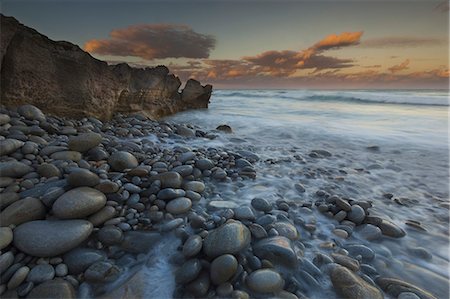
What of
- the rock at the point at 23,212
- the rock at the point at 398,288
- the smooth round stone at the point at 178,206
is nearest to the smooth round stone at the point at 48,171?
the rock at the point at 23,212

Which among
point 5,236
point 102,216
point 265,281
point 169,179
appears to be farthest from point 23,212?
point 265,281

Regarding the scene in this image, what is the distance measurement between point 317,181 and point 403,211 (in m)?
0.93

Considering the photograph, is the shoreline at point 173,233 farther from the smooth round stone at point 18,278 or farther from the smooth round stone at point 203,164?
the smooth round stone at point 203,164

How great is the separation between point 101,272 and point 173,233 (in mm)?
544

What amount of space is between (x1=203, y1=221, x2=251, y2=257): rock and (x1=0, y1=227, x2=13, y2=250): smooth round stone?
1.27 meters

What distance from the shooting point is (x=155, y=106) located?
8695mm

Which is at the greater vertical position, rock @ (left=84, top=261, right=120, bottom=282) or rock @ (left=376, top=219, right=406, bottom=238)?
rock @ (left=84, top=261, right=120, bottom=282)

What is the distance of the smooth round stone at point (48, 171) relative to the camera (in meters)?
2.29

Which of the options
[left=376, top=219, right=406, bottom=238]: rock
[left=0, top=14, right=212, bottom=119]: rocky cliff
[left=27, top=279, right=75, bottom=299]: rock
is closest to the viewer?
[left=27, top=279, right=75, bottom=299]: rock

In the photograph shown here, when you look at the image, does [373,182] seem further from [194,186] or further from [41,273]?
[41,273]

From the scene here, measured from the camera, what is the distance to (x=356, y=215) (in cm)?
224

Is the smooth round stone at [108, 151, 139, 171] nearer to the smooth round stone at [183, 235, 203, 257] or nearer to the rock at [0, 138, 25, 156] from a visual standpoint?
the rock at [0, 138, 25, 156]

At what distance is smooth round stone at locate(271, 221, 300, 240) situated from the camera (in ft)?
6.37

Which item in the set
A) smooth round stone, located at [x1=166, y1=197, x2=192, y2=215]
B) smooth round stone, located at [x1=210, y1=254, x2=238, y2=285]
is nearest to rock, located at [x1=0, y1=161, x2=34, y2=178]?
smooth round stone, located at [x1=166, y1=197, x2=192, y2=215]
